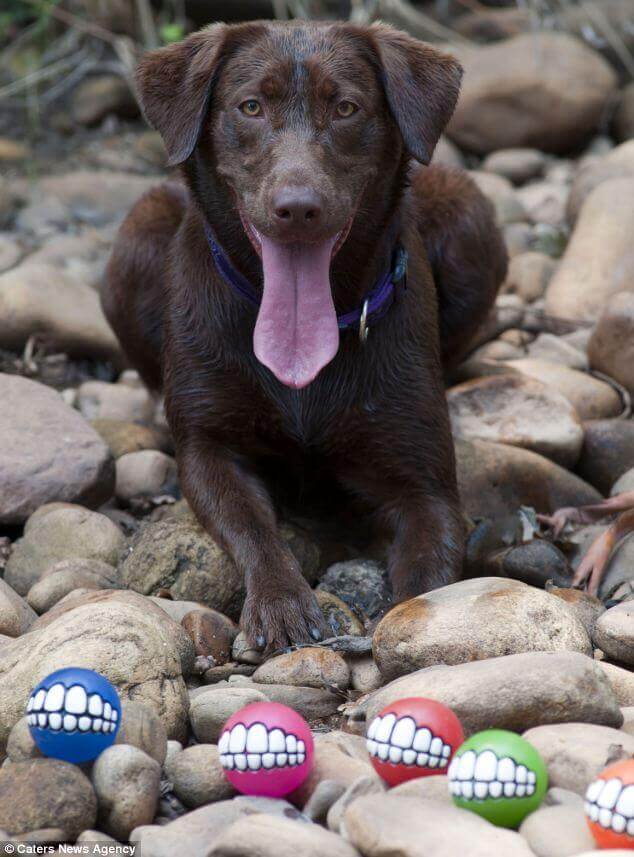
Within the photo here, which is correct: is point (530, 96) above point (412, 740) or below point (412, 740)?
below

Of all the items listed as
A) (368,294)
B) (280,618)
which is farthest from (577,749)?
(368,294)

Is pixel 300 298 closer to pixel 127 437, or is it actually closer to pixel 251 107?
pixel 251 107

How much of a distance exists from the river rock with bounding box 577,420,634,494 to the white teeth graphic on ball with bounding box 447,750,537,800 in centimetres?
256

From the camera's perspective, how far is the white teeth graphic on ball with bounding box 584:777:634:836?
83.0 inches

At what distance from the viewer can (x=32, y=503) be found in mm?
4215

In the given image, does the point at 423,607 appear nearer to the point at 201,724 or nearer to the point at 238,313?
the point at 201,724

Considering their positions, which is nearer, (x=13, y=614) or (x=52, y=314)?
(x=13, y=614)

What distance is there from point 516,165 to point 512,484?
4053 millimetres

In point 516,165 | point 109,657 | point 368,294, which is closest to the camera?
point 109,657

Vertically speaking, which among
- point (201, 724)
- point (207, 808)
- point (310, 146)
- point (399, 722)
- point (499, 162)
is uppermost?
point (310, 146)

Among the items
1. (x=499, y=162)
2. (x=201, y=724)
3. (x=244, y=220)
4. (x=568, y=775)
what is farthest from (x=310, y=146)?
(x=499, y=162)

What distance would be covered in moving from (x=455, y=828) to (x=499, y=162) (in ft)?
20.9

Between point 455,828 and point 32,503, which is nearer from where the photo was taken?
point 455,828

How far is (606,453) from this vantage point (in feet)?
15.4
